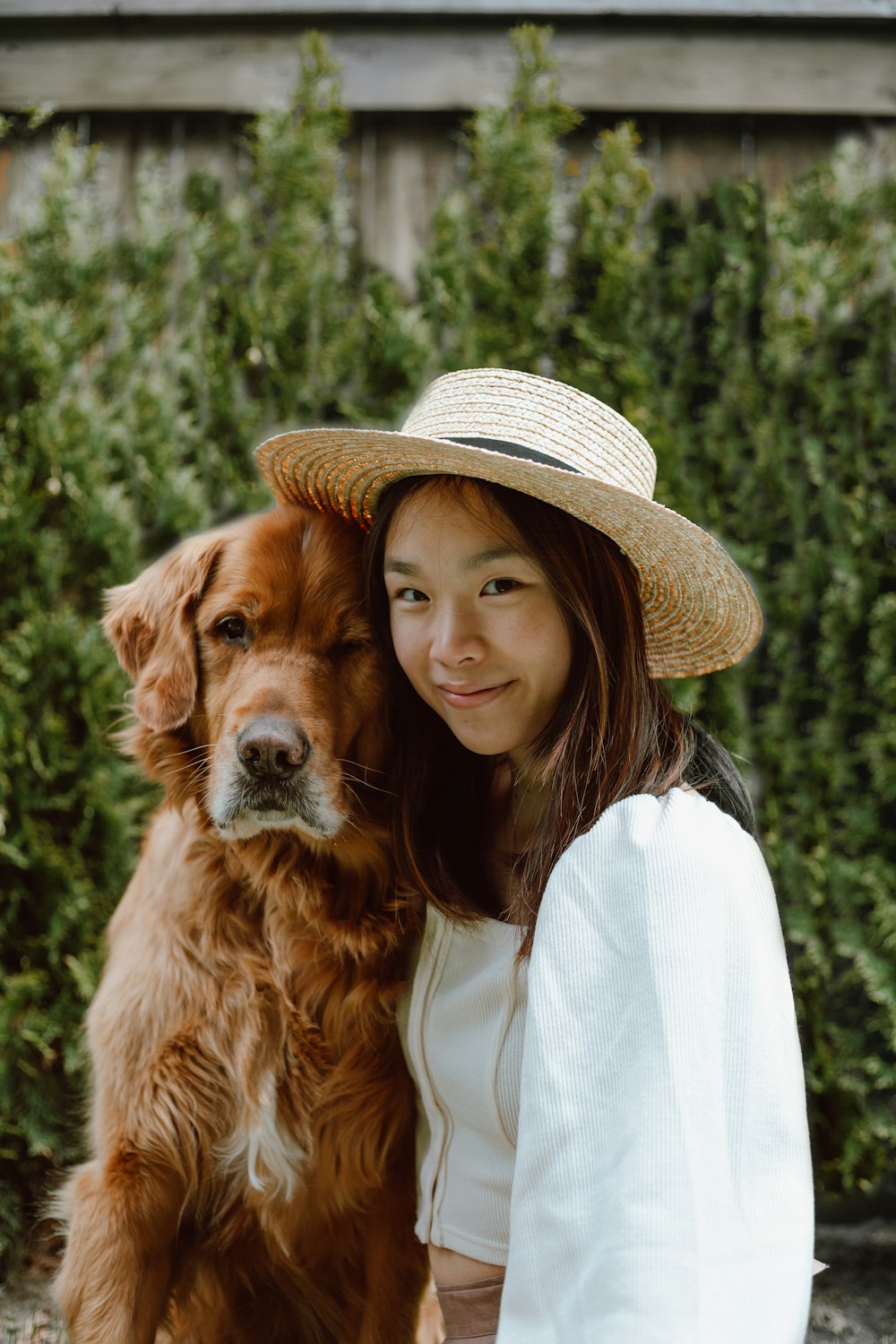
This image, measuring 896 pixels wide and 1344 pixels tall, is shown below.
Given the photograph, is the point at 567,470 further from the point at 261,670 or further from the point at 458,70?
the point at 458,70

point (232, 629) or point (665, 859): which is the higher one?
point (232, 629)

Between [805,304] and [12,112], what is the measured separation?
264cm

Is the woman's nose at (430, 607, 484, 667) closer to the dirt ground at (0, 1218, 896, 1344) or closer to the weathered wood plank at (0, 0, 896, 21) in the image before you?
the dirt ground at (0, 1218, 896, 1344)

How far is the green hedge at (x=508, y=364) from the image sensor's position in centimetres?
334

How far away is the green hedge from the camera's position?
3.34 metres

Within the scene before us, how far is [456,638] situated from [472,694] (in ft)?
0.36

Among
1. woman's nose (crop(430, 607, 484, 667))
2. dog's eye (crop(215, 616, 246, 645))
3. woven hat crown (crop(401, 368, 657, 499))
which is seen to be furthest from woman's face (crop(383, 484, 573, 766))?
dog's eye (crop(215, 616, 246, 645))

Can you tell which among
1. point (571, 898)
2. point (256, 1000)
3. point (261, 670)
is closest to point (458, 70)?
point (261, 670)

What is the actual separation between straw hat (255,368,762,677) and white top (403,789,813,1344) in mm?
446

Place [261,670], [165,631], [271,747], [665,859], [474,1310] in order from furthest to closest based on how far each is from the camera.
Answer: [165,631] < [261,670] < [271,747] < [474,1310] < [665,859]

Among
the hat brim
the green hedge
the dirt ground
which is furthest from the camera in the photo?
the green hedge

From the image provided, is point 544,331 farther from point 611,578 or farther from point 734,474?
point 611,578

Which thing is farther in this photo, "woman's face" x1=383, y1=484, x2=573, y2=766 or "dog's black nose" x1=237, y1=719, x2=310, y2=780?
Answer: "dog's black nose" x1=237, y1=719, x2=310, y2=780

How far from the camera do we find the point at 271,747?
2.01 meters
